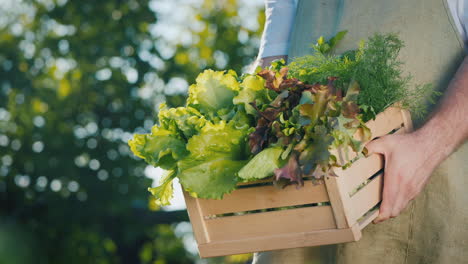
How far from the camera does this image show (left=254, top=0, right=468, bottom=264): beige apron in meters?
2.16

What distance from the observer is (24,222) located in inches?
307

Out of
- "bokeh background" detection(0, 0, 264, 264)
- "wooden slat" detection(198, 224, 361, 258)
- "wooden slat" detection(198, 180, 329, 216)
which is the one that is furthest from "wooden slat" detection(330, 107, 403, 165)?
"bokeh background" detection(0, 0, 264, 264)

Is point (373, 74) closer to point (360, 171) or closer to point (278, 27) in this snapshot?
point (360, 171)

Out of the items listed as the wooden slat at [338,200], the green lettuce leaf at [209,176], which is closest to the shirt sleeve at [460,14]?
the wooden slat at [338,200]

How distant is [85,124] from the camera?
7910 millimetres

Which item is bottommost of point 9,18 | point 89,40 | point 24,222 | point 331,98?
point 331,98

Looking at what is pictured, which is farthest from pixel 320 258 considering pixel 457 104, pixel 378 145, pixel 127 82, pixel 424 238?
pixel 127 82

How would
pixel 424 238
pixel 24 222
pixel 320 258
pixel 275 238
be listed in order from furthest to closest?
pixel 24 222 → pixel 320 258 → pixel 424 238 → pixel 275 238

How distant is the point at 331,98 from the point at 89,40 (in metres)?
6.35

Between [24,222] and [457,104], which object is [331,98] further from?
[24,222]

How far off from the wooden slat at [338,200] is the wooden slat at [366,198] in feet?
0.11

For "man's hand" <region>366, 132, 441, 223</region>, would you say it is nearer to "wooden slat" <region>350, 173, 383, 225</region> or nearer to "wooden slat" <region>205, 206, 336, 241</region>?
"wooden slat" <region>350, 173, 383, 225</region>

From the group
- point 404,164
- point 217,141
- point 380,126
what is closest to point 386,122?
point 380,126

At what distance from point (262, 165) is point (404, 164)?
0.46 m
